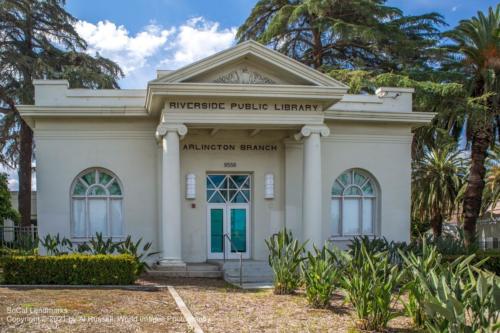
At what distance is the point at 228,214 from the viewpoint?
18.2 m

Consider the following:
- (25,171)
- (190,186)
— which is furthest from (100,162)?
(25,171)

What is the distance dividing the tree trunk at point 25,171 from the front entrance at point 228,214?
1308 cm

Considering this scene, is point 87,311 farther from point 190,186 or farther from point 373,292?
point 190,186

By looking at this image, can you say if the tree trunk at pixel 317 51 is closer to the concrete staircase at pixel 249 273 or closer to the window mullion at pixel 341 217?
the window mullion at pixel 341 217

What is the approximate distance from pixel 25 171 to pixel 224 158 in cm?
1371

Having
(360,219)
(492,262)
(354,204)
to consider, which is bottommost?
(492,262)

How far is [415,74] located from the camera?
26.4 m

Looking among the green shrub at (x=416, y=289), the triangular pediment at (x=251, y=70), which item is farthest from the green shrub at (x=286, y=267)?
the triangular pediment at (x=251, y=70)

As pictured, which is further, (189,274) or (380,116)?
(380,116)

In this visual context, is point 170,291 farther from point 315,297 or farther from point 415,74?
point 415,74

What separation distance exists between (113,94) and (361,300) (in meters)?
11.7

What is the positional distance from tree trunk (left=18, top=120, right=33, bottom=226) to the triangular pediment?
14.6 metres

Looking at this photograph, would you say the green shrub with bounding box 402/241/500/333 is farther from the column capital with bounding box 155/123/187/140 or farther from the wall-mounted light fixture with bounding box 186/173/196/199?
the wall-mounted light fixture with bounding box 186/173/196/199

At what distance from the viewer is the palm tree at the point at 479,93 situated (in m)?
20.3
